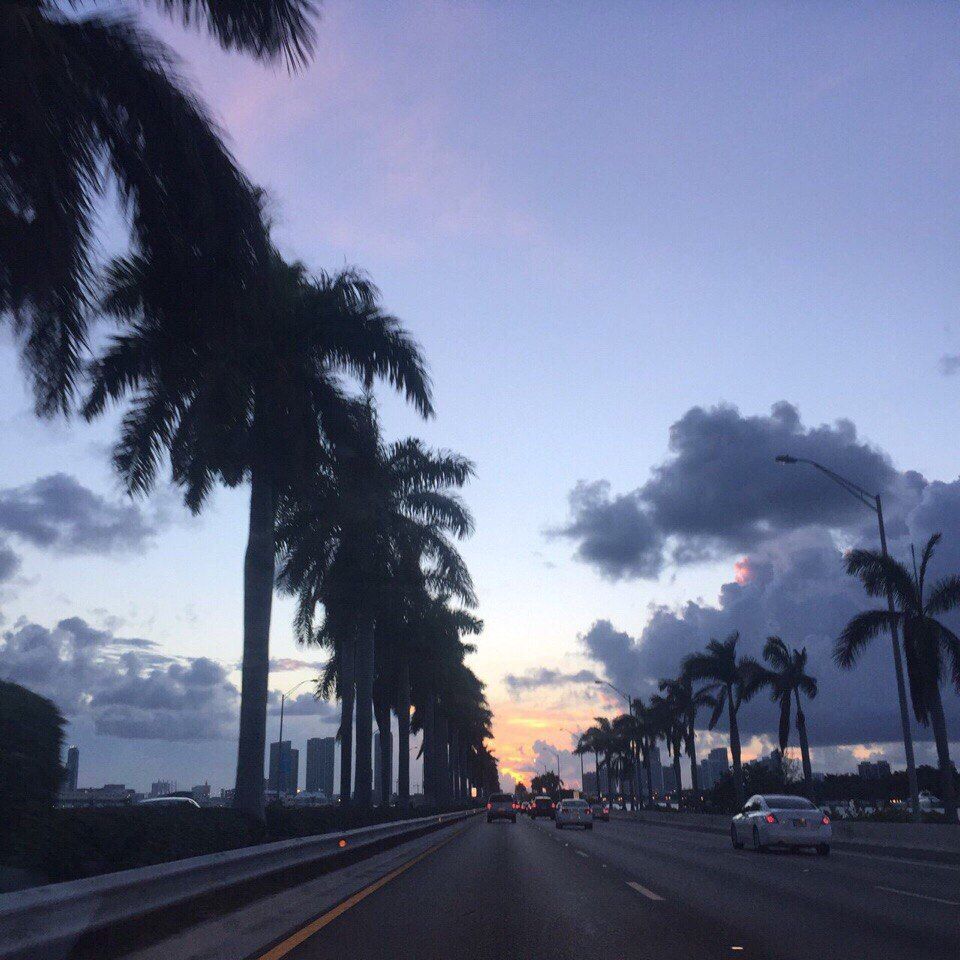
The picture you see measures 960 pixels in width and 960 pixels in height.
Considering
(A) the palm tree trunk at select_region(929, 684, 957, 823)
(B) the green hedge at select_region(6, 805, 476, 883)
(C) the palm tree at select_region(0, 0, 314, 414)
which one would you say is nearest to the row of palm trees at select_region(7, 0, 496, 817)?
(C) the palm tree at select_region(0, 0, 314, 414)

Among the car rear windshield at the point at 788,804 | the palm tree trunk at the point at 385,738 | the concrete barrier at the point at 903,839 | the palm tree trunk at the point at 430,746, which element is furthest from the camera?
the palm tree trunk at the point at 430,746

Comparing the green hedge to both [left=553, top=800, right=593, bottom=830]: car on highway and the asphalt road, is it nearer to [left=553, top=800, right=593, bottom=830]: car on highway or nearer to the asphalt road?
the asphalt road

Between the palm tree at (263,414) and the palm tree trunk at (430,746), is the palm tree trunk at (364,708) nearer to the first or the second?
the palm tree at (263,414)

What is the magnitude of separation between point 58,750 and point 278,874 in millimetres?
4510

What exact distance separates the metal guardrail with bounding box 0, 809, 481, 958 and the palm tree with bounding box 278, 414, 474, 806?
16290mm

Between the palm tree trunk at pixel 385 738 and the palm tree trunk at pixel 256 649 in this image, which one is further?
the palm tree trunk at pixel 385 738

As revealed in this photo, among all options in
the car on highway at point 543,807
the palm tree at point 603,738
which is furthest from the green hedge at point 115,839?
the palm tree at point 603,738

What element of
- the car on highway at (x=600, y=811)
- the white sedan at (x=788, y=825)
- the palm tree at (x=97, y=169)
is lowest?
the car on highway at (x=600, y=811)

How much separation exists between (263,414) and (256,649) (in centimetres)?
524

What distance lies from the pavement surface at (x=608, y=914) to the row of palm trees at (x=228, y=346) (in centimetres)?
613

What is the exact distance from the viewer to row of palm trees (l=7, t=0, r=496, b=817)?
9.98 meters

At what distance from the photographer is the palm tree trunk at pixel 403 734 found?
5200 cm

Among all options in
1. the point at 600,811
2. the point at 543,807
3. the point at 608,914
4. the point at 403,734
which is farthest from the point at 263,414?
the point at 543,807

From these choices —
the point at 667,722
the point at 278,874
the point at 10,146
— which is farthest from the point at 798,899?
the point at 667,722
